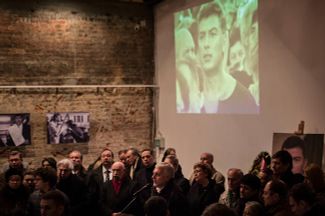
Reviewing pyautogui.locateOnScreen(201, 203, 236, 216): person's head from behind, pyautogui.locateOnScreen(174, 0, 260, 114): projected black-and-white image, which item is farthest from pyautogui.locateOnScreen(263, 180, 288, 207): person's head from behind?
pyautogui.locateOnScreen(174, 0, 260, 114): projected black-and-white image

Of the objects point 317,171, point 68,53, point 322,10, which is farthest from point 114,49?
point 317,171

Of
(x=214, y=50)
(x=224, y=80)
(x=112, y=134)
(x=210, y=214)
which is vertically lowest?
(x=112, y=134)

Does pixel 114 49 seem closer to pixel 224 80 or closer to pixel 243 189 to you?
pixel 224 80

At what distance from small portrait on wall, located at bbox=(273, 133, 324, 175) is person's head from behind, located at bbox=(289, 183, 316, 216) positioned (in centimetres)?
274

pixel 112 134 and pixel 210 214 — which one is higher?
pixel 210 214

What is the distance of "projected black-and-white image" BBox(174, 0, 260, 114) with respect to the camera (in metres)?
7.27

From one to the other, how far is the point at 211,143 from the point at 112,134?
2.27 m

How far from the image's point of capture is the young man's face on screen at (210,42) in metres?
7.89

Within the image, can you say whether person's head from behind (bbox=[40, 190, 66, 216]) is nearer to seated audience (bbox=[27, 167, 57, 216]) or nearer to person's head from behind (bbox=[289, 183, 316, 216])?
seated audience (bbox=[27, 167, 57, 216])

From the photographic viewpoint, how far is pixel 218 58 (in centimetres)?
791

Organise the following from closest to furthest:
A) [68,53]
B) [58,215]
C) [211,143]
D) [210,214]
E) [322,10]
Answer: [210,214] < [58,215] < [322,10] < [211,143] < [68,53]

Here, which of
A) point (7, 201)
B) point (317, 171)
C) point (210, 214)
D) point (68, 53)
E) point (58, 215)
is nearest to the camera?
point (210, 214)

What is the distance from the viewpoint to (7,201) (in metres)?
4.54

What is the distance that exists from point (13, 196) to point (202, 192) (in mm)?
1825
